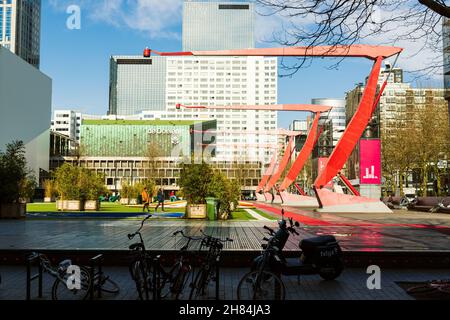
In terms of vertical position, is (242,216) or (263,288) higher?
(263,288)

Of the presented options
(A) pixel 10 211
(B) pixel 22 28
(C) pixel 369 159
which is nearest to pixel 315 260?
(A) pixel 10 211

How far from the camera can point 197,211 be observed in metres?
23.2

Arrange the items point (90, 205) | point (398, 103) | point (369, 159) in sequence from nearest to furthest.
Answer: point (90, 205), point (369, 159), point (398, 103)

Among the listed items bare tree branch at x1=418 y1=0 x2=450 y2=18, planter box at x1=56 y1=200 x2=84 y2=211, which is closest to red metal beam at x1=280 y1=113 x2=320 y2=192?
planter box at x1=56 y1=200 x2=84 y2=211

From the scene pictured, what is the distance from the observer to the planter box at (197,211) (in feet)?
76.1

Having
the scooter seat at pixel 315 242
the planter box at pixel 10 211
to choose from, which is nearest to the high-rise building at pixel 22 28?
the planter box at pixel 10 211

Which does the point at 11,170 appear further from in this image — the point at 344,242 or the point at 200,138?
the point at 200,138

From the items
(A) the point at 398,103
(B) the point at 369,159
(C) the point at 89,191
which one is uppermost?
(A) the point at 398,103

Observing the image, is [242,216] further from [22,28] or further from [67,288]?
[22,28]

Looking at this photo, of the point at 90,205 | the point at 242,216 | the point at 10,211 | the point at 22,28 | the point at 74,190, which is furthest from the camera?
the point at 22,28

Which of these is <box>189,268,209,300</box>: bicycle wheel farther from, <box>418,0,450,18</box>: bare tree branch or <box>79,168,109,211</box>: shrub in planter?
<box>79,168,109,211</box>: shrub in planter

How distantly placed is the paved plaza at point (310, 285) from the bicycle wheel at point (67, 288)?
339 mm

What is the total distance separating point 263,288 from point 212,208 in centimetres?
1580
